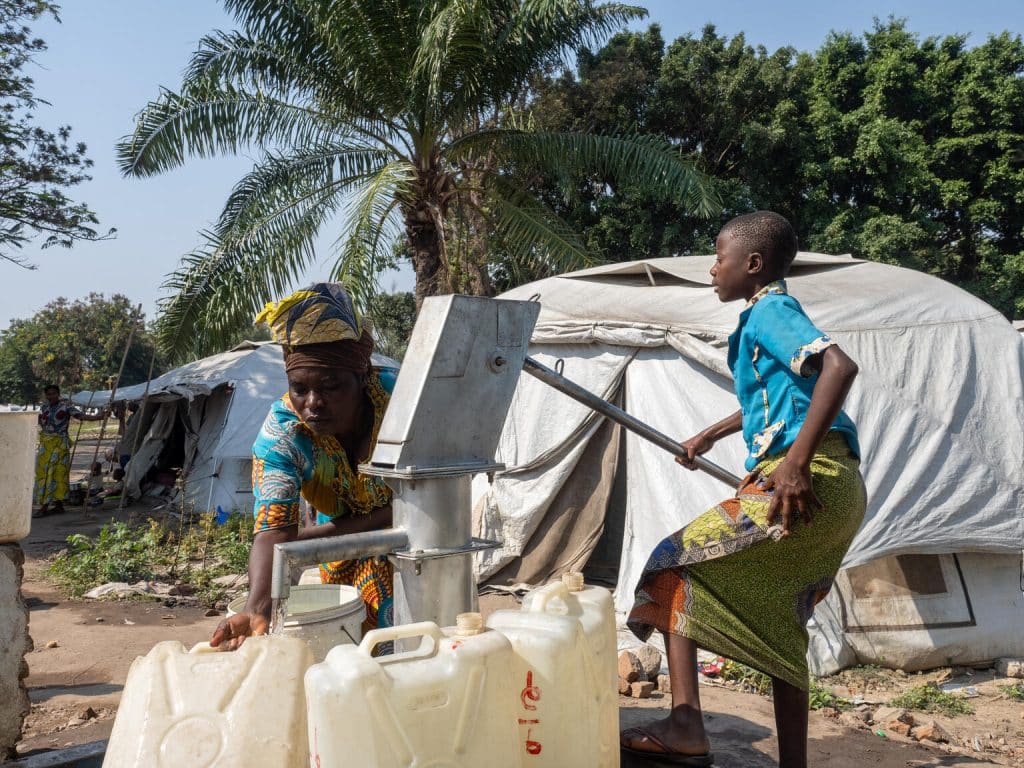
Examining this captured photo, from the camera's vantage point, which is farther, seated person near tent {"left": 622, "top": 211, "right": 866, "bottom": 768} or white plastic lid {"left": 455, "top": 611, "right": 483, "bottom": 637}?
seated person near tent {"left": 622, "top": 211, "right": 866, "bottom": 768}

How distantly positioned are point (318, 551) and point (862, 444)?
4.16 meters

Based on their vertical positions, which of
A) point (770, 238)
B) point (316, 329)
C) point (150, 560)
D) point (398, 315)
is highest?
point (398, 315)

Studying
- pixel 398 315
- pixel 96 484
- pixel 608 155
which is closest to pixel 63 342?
pixel 398 315

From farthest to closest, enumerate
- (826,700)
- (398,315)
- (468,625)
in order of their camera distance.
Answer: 1. (398,315)
2. (826,700)
3. (468,625)

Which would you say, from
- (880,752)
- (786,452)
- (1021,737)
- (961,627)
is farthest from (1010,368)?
(786,452)

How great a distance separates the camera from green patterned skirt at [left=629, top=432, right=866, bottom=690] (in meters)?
1.74

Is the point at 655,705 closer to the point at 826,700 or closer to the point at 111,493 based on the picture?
the point at 826,700

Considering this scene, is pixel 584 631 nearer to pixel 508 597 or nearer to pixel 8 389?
pixel 508 597

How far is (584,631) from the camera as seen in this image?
145cm

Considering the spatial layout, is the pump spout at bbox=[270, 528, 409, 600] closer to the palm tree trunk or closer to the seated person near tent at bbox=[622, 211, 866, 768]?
the seated person near tent at bbox=[622, 211, 866, 768]

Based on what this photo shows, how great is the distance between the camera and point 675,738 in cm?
164

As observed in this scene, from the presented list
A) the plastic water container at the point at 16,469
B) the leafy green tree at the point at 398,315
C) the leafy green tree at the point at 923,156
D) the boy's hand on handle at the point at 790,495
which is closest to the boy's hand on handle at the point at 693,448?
the boy's hand on handle at the point at 790,495

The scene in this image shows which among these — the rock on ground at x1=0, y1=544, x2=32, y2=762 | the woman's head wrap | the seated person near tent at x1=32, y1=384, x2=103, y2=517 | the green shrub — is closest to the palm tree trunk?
the green shrub

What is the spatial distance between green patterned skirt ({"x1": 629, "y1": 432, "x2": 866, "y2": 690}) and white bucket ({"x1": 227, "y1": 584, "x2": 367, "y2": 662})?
2.00ft
